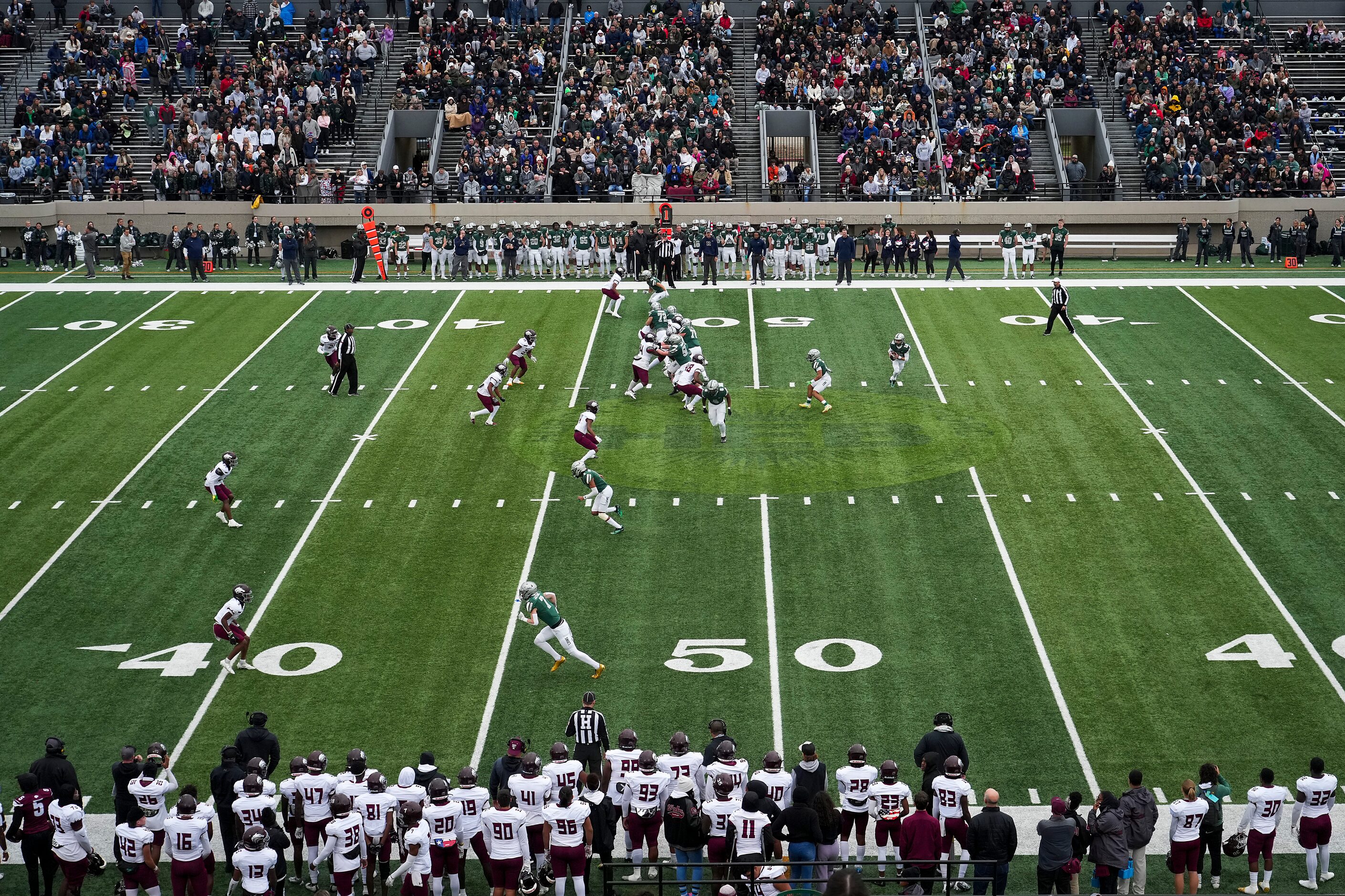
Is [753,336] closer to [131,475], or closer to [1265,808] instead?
[131,475]

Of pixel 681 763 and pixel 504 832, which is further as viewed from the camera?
pixel 681 763

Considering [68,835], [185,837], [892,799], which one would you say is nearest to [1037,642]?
[892,799]

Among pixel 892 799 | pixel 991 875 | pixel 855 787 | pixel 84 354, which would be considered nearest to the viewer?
pixel 991 875

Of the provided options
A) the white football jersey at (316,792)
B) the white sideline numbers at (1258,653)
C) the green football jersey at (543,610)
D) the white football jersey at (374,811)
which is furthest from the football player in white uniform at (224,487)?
the white sideline numbers at (1258,653)

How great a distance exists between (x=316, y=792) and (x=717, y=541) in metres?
9.42

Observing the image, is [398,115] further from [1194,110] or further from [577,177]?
[1194,110]

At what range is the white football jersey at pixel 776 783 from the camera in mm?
13094

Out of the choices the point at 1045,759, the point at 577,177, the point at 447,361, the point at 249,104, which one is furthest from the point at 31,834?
the point at 249,104

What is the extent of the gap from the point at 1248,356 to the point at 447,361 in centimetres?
1627

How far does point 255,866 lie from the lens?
476 inches

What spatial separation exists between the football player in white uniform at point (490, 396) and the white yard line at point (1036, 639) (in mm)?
8404

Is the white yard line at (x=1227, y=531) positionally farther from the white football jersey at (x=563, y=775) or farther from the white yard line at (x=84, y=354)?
the white yard line at (x=84, y=354)

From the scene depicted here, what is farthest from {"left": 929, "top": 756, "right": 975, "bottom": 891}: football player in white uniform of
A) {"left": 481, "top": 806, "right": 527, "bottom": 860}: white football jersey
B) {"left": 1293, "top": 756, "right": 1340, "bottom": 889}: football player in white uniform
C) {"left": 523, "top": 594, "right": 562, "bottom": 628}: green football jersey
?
{"left": 523, "top": 594, "right": 562, "bottom": 628}: green football jersey

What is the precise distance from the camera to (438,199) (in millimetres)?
43938
